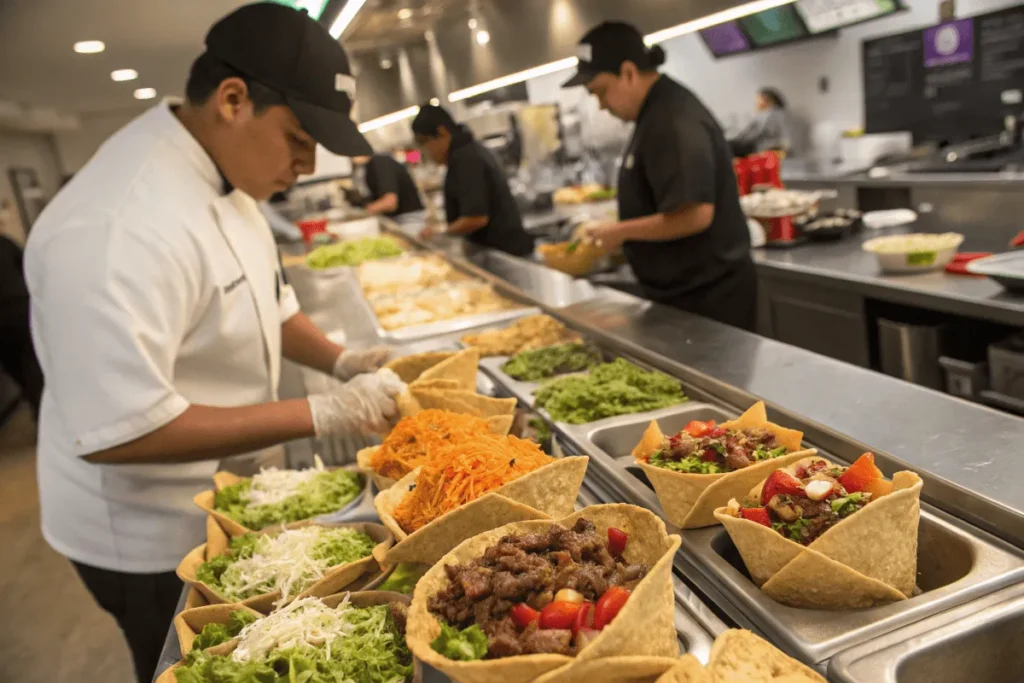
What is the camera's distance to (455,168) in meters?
5.98

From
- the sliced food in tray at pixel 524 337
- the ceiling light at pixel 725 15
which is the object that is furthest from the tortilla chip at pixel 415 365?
the ceiling light at pixel 725 15

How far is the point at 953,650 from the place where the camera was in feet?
3.48

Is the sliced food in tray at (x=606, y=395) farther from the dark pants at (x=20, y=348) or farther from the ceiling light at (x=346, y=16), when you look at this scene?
the dark pants at (x=20, y=348)

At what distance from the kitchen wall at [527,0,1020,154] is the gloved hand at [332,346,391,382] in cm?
721

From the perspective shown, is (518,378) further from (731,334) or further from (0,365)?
(0,365)

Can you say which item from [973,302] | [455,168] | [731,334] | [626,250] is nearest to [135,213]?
Result: [731,334]

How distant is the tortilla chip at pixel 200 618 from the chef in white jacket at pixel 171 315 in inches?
24.6

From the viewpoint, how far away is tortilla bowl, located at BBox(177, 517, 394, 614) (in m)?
1.39

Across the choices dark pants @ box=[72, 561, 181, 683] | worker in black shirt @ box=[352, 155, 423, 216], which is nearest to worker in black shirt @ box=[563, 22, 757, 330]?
dark pants @ box=[72, 561, 181, 683]

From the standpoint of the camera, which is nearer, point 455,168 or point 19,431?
point 455,168

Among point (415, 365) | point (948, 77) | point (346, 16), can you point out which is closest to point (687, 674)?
point (415, 365)

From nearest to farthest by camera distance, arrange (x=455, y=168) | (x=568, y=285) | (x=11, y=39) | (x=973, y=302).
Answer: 1. (x=973, y=302)
2. (x=568, y=285)
3. (x=11, y=39)
4. (x=455, y=168)

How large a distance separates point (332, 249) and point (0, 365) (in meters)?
4.71

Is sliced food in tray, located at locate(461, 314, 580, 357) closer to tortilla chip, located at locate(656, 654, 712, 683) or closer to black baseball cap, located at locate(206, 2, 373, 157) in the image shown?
black baseball cap, located at locate(206, 2, 373, 157)
